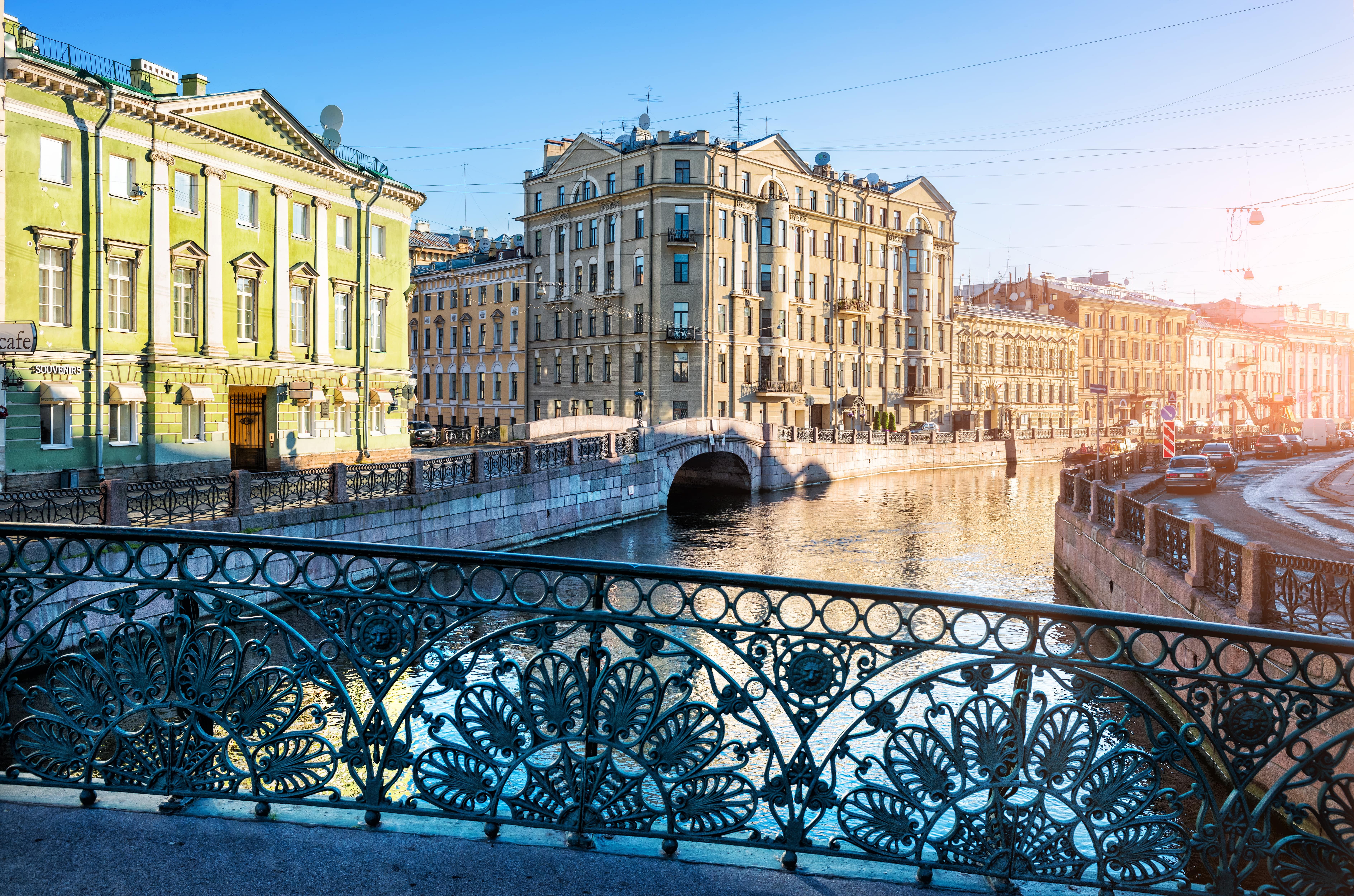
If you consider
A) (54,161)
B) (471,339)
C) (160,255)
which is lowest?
(160,255)

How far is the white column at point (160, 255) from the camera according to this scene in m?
22.3

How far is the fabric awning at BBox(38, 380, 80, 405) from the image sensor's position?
1988 centimetres

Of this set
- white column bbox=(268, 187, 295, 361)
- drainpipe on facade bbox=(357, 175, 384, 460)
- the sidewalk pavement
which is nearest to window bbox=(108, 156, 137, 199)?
white column bbox=(268, 187, 295, 361)

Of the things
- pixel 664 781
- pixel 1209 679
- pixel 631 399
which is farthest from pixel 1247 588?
pixel 631 399

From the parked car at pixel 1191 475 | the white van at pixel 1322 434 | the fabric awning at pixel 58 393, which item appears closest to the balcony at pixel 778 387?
the parked car at pixel 1191 475

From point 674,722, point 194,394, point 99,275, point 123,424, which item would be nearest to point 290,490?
point 123,424

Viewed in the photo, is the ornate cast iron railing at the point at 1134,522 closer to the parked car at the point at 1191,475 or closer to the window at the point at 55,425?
the parked car at the point at 1191,475

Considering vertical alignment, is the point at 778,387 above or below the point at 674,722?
above

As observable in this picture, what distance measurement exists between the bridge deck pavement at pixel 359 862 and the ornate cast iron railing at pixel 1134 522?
43.5ft

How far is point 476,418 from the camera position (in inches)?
2334

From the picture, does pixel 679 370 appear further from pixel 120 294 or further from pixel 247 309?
pixel 120 294

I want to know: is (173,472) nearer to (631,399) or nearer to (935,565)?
(935,565)

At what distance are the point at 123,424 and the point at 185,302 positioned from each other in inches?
142

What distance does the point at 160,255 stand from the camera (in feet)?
73.9
